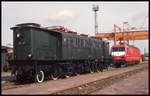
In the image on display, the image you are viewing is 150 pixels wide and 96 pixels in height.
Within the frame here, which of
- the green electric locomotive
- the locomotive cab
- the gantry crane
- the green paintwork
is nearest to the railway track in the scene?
the green electric locomotive

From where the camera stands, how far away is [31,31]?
1455cm

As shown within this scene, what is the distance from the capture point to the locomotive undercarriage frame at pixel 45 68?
47.5 ft

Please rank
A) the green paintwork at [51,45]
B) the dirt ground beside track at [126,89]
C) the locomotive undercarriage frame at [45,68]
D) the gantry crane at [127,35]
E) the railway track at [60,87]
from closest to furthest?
the dirt ground beside track at [126,89], the railway track at [60,87], the locomotive undercarriage frame at [45,68], the green paintwork at [51,45], the gantry crane at [127,35]

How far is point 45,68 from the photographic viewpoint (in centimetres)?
1546

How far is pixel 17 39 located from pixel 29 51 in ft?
4.72

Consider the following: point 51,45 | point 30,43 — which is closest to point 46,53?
point 51,45

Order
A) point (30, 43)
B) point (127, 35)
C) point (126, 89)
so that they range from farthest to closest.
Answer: point (127, 35) < point (30, 43) < point (126, 89)

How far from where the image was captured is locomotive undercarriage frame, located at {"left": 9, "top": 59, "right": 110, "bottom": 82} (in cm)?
1447

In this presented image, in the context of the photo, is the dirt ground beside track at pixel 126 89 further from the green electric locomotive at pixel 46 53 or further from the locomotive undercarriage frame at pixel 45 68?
the green electric locomotive at pixel 46 53

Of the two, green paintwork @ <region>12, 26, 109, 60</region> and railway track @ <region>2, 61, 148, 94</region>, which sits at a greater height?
green paintwork @ <region>12, 26, 109, 60</region>

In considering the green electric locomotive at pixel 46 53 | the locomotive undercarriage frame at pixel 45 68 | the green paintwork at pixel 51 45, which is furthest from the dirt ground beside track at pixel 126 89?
the green paintwork at pixel 51 45

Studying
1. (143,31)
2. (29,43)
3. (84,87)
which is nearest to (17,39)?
(29,43)

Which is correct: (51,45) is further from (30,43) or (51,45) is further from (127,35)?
(127,35)

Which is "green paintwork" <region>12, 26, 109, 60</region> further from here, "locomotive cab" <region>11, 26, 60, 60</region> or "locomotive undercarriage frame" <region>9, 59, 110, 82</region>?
"locomotive undercarriage frame" <region>9, 59, 110, 82</region>
